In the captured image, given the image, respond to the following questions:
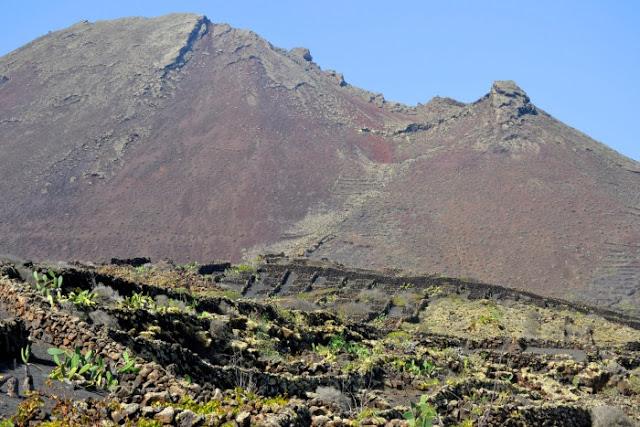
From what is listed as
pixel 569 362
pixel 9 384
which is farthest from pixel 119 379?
pixel 569 362

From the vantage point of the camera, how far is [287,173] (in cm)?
9938

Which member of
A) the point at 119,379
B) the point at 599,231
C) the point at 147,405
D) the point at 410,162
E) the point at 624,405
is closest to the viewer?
the point at 147,405

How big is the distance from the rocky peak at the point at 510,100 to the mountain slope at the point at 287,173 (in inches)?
9.9

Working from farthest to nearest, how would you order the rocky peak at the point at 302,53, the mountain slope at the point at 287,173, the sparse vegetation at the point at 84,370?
A: the rocky peak at the point at 302,53 → the mountain slope at the point at 287,173 → the sparse vegetation at the point at 84,370

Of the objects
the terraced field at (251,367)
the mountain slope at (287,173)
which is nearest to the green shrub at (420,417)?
the terraced field at (251,367)

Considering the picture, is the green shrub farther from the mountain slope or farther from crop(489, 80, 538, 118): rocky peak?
crop(489, 80, 538, 118): rocky peak

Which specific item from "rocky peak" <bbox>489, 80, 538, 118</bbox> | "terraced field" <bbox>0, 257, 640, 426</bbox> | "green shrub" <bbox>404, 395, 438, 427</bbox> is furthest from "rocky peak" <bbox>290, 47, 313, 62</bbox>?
"green shrub" <bbox>404, 395, 438, 427</bbox>

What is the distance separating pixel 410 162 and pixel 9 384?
9575cm

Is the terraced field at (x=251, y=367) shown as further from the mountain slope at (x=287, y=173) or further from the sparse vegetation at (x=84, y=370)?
the mountain slope at (x=287, y=173)

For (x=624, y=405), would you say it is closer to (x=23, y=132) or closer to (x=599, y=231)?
(x=599, y=231)

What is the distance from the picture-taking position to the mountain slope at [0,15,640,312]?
269ft

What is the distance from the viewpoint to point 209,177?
319 feet

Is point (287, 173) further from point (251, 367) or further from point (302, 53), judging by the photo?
point (251, 367)

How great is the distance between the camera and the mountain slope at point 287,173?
8212cm
